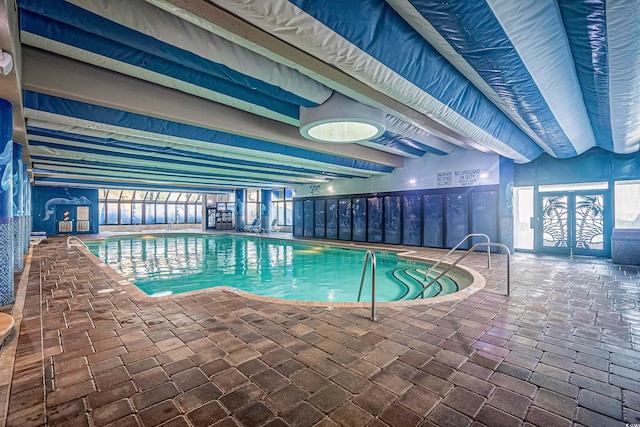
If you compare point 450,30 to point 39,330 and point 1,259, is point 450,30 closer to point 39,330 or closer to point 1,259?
point 39,330

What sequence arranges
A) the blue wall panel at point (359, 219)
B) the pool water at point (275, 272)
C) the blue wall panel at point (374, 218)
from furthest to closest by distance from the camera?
1. the blue wall panel at point (359, 219)
2. the blue wall panel at point (374, 218)
3. the pool water at point (275, 272)

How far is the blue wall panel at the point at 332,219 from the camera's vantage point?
1295 centimetres

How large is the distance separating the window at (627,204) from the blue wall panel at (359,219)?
713 cm

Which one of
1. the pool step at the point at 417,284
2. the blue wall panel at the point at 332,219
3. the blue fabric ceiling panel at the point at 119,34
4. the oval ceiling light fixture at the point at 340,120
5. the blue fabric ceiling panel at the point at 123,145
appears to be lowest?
the pool step at the point at 417,284

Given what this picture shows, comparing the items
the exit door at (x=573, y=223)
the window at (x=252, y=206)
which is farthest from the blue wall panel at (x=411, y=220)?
the window at (x=252, y=206)

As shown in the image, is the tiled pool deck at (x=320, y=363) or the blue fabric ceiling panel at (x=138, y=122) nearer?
the tiled pool deck at (x=320, y=363)

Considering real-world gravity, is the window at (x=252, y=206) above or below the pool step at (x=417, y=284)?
above

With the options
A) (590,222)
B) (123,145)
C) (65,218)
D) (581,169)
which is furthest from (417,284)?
(65,218)

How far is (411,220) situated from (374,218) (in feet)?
5.39

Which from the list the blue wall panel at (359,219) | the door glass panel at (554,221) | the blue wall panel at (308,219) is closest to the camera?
the door glass panel at (554,221)

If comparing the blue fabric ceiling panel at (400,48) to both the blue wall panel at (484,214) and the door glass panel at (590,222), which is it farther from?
the door glass panel at (590,222)

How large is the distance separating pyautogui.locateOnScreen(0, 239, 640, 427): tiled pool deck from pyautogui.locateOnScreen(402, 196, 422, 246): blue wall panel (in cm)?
609

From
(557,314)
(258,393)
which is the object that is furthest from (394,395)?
(557,314)

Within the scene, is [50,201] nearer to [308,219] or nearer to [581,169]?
[308,219]
